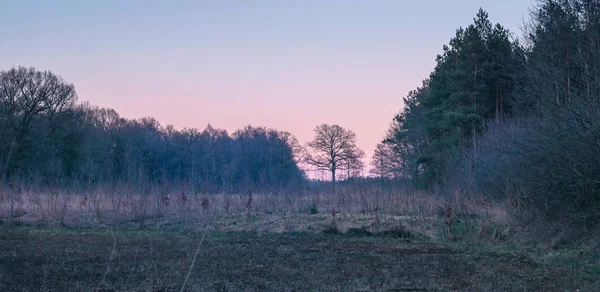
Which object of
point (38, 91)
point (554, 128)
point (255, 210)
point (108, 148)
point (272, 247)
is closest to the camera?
point (554, 128)

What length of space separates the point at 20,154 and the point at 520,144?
34220mm

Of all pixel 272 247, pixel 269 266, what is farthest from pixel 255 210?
pixel 269 266

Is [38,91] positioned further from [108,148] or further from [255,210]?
[255,210]

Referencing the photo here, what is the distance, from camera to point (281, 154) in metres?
70.9

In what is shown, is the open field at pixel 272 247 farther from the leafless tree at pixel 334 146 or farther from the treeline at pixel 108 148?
the leafless tree at pixel 334 146

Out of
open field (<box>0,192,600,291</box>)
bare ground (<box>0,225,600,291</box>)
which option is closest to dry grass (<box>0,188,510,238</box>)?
open field (<box>0,192,600,291</box>)

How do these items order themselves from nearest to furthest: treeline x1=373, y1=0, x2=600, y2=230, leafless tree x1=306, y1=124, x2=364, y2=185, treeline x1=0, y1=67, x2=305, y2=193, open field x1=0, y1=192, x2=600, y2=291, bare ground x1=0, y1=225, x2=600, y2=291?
1. bare ground x1=0, y1=225, x2=600, y2=291
2. open field x1=0, y1=192, x2=600, y2=291
3. treeline x1=373, y1=0, x2=600, y2=230
4. treeline x1=0, y1=67, x2=305, y2=193
5. leafless tree x1=306, y1=124, x2=364, y2=185

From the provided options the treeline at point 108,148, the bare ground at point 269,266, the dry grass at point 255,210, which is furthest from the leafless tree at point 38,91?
the bare ground at point 269,266

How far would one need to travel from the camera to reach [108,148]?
48094 mm

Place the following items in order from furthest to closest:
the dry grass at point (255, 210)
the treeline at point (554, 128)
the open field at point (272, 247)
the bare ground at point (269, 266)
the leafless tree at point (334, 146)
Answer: the leafless tree at point (334, 146) → the dry grass at point (255, 210) → the treeline at point (554, 128) → the open field at point (272, 247) → the bare ground at point (269, 266)

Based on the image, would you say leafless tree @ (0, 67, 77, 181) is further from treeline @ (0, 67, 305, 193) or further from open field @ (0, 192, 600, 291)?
open field @ (0, 192, 600, 291)

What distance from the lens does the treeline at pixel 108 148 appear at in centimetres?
2861

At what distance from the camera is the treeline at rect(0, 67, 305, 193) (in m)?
28.6

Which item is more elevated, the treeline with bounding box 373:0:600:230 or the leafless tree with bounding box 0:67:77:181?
the leafless tree with bounding box 0:67:77:181
